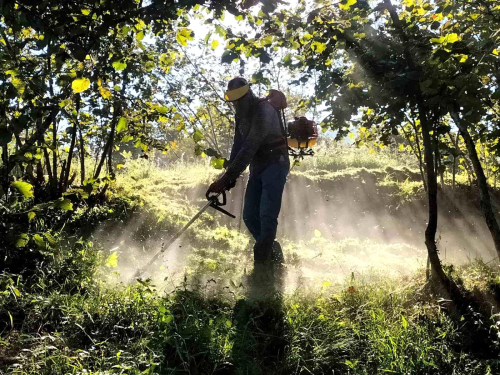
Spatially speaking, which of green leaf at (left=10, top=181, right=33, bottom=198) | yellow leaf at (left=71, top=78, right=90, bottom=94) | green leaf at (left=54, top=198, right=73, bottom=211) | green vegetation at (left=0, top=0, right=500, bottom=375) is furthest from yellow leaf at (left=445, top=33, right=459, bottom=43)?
green leaf at (left=10, top=181, right=33, bottom=198)

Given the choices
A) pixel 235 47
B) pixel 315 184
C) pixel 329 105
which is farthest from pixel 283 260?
pixel 315 184

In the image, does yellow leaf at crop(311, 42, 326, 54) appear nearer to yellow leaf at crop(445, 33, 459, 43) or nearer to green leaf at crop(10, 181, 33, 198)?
yellow leaf at crop(445, 33, 459, 43)

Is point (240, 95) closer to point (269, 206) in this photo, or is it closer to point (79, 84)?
point (269, 206)

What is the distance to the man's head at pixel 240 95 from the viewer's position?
382 cm

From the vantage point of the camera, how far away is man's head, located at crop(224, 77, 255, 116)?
3816 millimetres

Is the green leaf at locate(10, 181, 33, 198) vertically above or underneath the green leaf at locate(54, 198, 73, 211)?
above

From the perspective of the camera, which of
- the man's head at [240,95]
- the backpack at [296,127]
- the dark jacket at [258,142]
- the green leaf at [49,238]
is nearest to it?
the green leaf at [49,238]

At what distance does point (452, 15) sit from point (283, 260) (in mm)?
2842

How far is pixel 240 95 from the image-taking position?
3830 mm

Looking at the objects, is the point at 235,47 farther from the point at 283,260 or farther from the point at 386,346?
the point at 283,260

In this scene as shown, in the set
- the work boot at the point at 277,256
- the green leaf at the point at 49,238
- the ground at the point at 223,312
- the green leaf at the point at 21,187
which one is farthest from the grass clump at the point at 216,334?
the work boot at the point at 277,256

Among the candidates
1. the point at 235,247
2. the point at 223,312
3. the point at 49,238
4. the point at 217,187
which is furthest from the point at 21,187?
the point at 235,247

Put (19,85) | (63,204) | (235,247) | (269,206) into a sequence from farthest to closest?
1. (235,247)
2. (269,206)
3. (19,85)
4. (63,204)

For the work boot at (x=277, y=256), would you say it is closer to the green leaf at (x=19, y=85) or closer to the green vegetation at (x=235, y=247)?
the green vegetation at (x=235, y=247)
